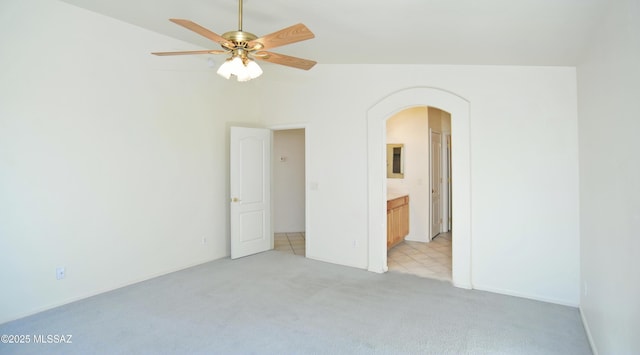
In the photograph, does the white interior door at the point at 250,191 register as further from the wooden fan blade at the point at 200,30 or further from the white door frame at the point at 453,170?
the wooden fan blade at the point at 200,30

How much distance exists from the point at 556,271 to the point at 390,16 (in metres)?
2.97

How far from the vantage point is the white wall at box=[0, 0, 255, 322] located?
3.01 meters

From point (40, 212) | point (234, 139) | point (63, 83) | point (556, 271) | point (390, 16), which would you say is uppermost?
point (390, 16)

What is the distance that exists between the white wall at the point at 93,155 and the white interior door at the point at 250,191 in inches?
14.9

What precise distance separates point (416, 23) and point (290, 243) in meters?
4.37

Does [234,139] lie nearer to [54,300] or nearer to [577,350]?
[54,300]

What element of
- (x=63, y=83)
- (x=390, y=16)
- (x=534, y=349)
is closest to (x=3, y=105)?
(x=63, y=83)

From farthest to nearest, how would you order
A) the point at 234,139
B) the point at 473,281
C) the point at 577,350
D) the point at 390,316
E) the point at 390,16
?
the point at 234,139 → the point at 473,281 → the point at 390,316 → the point at 390,16 → the point at 577,350

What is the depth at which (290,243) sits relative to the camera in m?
6.14

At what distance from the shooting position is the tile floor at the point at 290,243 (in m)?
5.59

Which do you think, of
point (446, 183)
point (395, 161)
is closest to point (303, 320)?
point (395, 161)

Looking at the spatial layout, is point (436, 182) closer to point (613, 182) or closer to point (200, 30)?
point (613, 182)

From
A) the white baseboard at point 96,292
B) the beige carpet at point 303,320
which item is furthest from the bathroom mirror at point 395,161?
the white baseboard at point 96,292

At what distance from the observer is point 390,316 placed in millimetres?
3047
